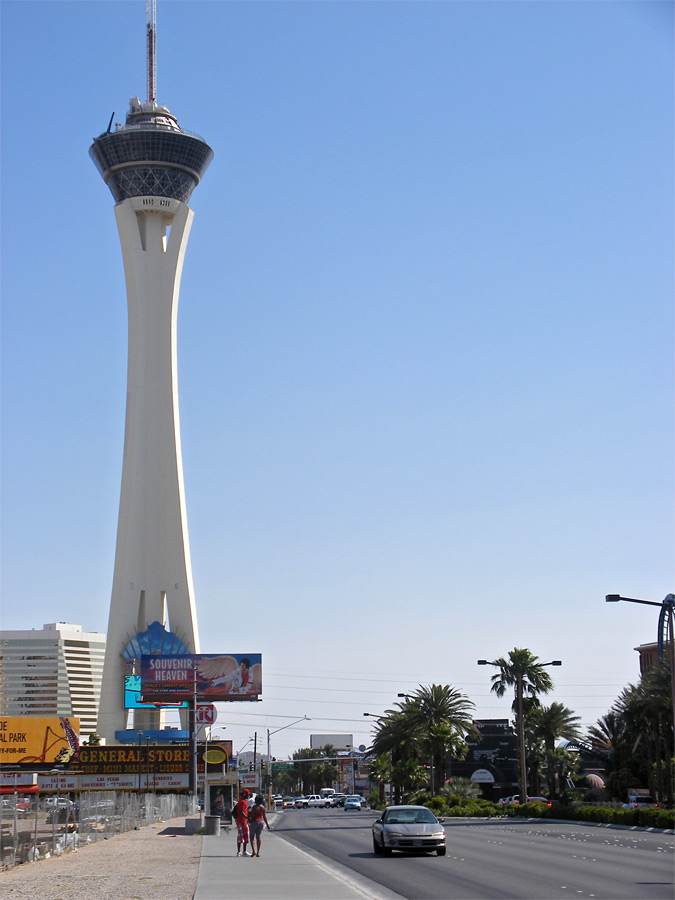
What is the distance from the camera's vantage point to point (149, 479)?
11644 centimetres

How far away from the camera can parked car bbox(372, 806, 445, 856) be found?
29453mm

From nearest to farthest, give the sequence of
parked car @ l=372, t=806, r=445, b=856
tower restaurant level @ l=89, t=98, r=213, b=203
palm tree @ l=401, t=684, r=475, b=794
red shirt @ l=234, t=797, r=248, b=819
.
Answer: parked car @ l=372, t=806, r=445, b=856, red shirt @ l=234, t=797, r=248, b=819, palm tree @ l=401, t=684, r=475, b=794, tower restaurant level @ l=89, t=98, r=213, b=203

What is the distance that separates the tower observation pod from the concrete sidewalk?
83.6 metres

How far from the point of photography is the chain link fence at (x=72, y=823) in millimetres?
30531

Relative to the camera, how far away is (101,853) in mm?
33750

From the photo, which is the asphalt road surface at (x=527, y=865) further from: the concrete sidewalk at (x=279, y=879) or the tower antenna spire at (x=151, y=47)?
the tower antenna spire at (x=151, y=47)

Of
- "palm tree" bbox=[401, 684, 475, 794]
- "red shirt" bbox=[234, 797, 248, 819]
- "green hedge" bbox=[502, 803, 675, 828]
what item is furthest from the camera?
"palm tree" bbox=[401, 684, 475, 794]

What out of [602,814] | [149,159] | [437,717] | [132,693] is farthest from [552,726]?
[149,159]

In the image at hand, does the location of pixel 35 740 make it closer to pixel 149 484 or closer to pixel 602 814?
pixel 149 484

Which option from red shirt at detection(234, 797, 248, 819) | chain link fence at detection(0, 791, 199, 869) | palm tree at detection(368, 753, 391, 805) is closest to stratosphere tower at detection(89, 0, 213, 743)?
palm tree at detection(368, 753, 391, 805)

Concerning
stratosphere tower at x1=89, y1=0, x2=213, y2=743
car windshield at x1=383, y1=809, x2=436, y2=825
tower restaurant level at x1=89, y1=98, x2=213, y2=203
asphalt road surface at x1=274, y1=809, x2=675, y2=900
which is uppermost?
tower restaurant level at x1=89, y1=98, x2=213, y2=203

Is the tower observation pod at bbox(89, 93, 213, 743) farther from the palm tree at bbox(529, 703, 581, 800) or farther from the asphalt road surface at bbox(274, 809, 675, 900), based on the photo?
the asphalt road surface at bbox(274, 809, 675, 900)

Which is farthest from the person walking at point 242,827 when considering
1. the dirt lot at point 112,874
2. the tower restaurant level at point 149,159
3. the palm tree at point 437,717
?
Answer: the tower restaurant level at point 149,159

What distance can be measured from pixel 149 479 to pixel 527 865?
93737 millimetres
